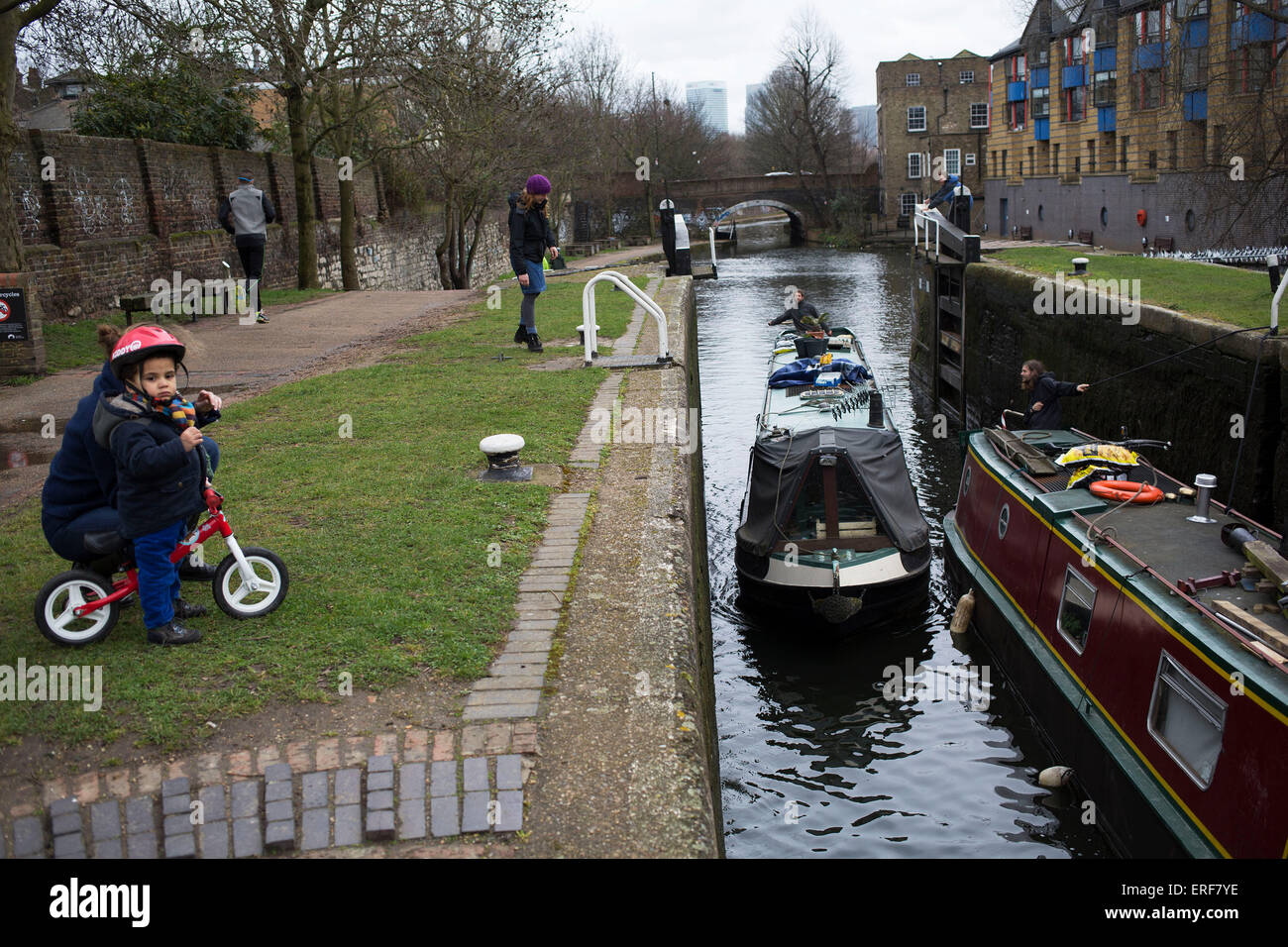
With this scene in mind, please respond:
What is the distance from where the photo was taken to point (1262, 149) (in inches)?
553

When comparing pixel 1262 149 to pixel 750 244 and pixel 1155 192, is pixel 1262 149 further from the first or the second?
Result: pixel 750 244

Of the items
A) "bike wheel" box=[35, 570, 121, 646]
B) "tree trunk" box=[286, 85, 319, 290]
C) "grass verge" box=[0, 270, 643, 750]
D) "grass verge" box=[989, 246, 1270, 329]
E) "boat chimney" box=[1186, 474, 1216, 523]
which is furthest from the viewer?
"tree trunk" box=[286, 85, 319, 290]

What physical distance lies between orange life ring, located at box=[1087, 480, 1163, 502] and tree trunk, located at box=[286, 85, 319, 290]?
55.2ft

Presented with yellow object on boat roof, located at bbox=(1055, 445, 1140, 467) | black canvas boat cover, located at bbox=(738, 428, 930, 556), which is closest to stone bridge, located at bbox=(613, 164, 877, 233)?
black canvas boat cover, located at bbox=(738, 428, 930, 556)

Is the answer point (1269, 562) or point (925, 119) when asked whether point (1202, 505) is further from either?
point (925, 119)

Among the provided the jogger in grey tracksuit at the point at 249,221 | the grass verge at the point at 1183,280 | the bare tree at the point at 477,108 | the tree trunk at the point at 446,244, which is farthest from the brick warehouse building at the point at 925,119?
the jogger in grey tracksuit at the point at 249,221

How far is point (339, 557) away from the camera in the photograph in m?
6.04

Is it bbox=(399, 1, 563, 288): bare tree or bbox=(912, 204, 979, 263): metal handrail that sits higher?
bbox=(399, 1, 563, 288): bare tree

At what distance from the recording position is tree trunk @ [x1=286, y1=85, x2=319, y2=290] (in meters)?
20.7

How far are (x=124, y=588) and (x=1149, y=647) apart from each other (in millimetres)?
5483

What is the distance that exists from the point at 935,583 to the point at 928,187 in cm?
5376

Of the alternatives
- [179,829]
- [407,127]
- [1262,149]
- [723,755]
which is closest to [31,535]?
[179,829]

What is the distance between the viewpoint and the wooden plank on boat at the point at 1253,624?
510 centimetres

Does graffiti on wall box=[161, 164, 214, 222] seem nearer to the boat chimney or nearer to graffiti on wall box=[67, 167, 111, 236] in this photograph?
graffiti on wall box=[67, 167, 111, 236]
